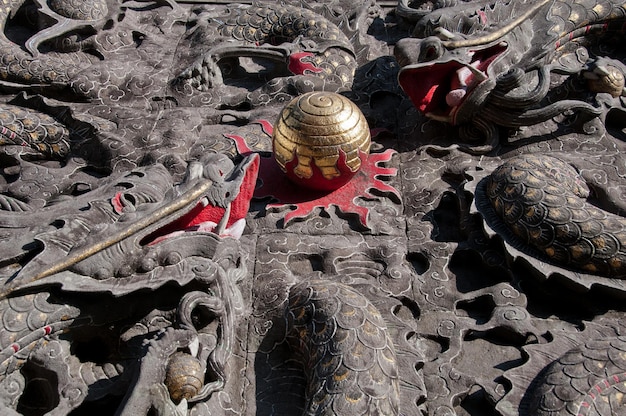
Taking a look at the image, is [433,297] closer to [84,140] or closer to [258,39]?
[84,140]

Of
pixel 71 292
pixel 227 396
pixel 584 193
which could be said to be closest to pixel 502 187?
pixel 584 193

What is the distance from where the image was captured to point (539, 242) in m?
4.47

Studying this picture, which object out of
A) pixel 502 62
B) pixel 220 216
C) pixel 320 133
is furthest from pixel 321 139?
pixel 502 62

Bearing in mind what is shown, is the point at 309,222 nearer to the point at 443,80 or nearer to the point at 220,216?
the point at 220,216

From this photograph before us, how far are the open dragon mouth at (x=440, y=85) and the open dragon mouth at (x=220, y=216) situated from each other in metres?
1.90

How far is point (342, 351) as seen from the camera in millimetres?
3641

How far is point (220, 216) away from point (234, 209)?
0.53ft

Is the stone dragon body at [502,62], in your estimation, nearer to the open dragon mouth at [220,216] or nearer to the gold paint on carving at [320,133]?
the gold paint on carving at [320,133]

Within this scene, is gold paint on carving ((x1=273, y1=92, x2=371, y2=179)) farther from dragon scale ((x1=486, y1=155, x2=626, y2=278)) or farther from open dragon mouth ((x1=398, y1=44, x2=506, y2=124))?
dragon scale ((x1=486, y1=155, x2=626, y2=278))

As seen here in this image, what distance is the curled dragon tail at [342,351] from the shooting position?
3.45m

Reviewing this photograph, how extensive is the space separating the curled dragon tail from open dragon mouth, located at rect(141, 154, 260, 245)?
2.91ft

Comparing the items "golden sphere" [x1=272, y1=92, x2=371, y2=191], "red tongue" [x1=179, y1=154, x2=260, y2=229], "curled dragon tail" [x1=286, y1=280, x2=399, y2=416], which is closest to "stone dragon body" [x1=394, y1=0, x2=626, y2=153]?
"golden sphere" [x1=272, y1=92, x2=371, y2=191]

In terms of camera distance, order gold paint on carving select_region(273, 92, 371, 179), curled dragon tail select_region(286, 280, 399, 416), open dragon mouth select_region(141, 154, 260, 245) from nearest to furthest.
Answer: curled dragon tail select_region(286, 280, 399, 416) → open dragon mouth select_region(141, 154, 260, 245) → gold paint on carving select_region(273, 92, 371, 179)

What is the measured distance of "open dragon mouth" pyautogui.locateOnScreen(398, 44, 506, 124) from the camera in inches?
224
